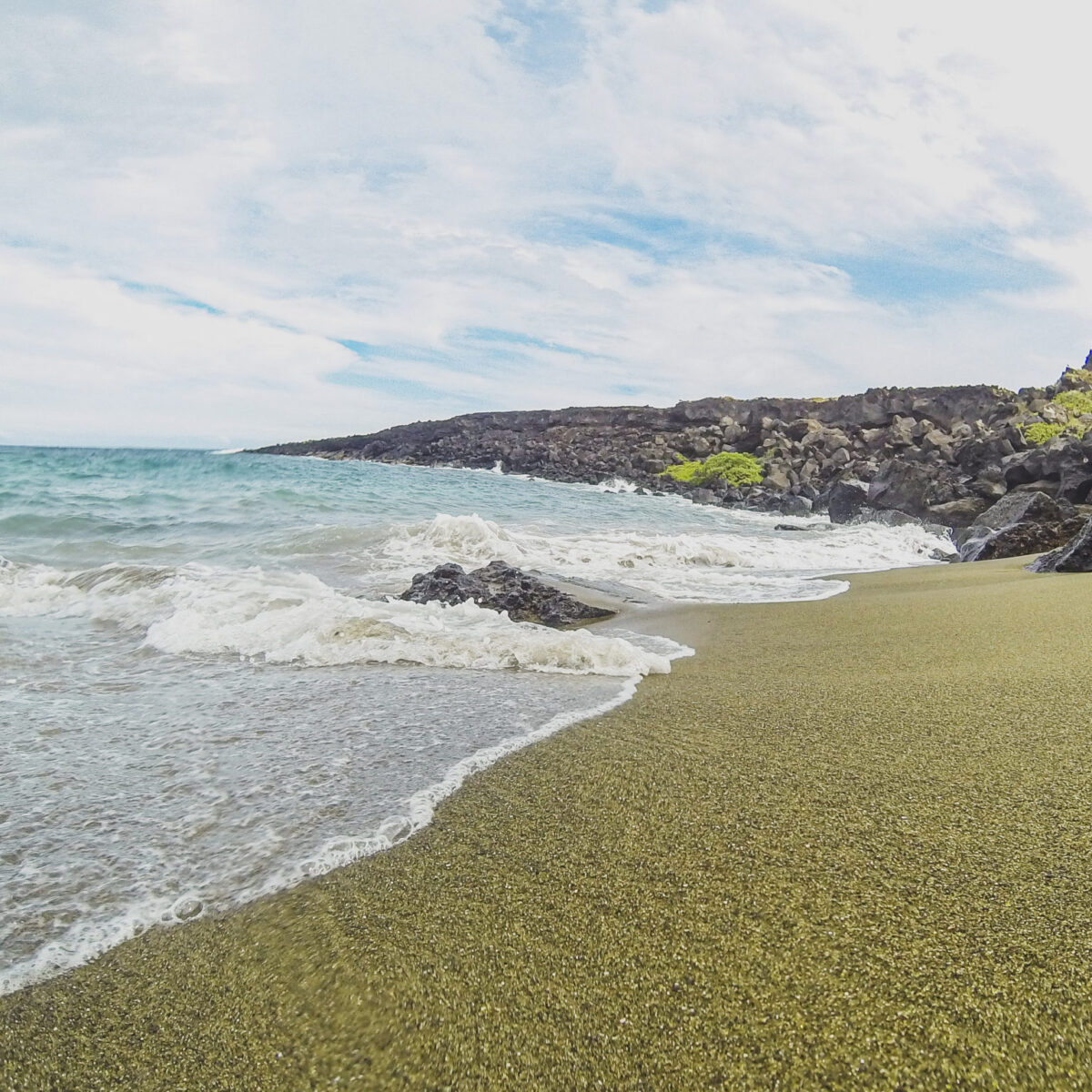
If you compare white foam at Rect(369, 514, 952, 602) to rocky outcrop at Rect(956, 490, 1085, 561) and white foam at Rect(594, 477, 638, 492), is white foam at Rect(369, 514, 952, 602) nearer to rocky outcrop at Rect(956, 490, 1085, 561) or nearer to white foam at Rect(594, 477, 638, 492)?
rocky outcrop at Rect(956, 490, 1085, 561)

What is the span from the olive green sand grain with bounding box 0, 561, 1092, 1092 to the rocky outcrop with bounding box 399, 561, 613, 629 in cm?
434

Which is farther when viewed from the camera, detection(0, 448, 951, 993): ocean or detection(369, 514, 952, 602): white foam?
detection(369, 514, 952, 602): white foam

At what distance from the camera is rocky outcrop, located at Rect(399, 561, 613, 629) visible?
23.8 feet

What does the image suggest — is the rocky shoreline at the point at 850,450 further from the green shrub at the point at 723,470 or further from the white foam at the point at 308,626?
the white foam at the point at 308,626

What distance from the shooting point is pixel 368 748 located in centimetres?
331

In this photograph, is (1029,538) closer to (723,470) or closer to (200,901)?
(200,901)

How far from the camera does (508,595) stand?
294 inches

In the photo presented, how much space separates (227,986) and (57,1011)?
1.32 feet

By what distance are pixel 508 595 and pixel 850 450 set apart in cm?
3717

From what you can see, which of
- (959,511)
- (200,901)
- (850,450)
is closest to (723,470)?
(850,450)

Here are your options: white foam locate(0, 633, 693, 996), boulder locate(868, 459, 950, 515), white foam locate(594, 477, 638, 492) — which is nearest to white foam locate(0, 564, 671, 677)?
white foam locate(0, 633, 693, 996)

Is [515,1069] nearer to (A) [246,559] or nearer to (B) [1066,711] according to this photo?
(B) [1066,711]

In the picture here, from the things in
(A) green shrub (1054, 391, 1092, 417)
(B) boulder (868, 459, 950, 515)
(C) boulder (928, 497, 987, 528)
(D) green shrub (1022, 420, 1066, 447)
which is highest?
(A) green shrub (1054, 391, 1092, 417)

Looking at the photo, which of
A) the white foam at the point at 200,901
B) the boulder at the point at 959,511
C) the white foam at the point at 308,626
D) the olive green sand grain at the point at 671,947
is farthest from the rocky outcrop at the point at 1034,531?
the white foam at the point at 200,901
